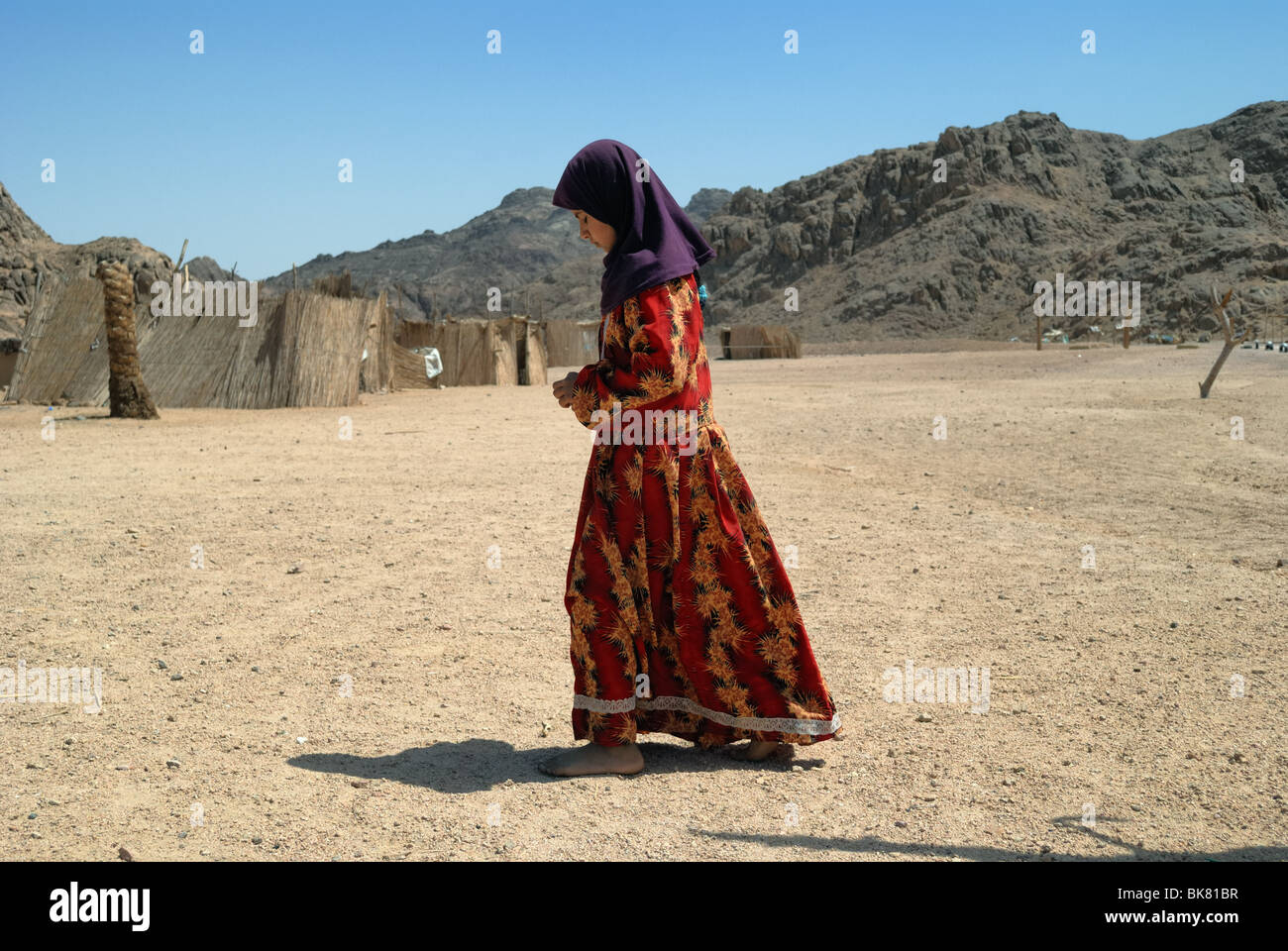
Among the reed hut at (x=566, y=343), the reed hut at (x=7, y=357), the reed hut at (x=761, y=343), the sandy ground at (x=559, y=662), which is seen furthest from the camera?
the reed hut at (x=761, y=343)

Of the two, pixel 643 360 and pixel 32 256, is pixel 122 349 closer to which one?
pixel 643 360

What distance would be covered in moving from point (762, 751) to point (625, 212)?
1594mm

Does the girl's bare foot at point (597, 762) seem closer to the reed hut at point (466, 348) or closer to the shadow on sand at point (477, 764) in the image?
the shadow on sand at point (477, 764)

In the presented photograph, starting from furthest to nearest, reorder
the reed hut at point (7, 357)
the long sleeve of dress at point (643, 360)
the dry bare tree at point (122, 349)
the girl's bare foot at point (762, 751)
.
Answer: the reed hut at point (7, 357)
the dry bare tree at point (122, 349)
the girl's bare foot at point (762, 751)
the long sleeve of dress at point (643, 360)

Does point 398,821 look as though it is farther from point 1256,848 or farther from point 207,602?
point 207,602

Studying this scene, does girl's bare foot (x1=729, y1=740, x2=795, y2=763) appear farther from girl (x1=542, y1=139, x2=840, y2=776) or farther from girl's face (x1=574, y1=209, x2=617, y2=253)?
girl's face (x1=574, y1=209, x2=617, y2=253)

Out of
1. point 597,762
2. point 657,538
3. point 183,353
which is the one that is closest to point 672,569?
point 657,538

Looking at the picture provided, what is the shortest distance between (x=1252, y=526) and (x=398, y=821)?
18.5 feet

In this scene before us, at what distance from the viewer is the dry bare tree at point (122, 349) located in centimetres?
A: 1255

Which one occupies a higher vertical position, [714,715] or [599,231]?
[599,231]

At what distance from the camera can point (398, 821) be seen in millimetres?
2752

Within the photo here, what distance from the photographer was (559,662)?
13.7ft

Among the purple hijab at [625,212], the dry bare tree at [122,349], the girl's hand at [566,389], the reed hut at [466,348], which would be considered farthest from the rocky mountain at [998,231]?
the girl's hand at [566,389]
